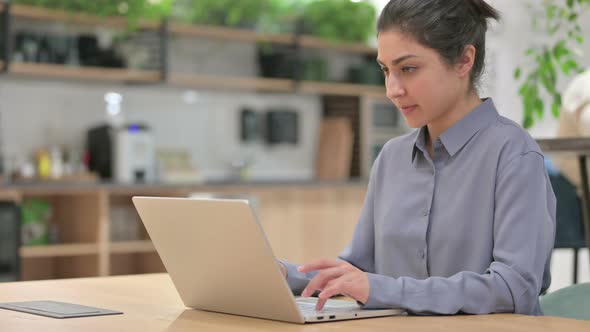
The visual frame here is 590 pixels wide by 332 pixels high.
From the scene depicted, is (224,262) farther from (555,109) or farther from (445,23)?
(555,109)

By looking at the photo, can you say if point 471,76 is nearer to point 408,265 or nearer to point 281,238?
point 408,265

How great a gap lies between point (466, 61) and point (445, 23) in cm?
8

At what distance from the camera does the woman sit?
144cm

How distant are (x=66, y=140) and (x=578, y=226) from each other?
12.7 feet

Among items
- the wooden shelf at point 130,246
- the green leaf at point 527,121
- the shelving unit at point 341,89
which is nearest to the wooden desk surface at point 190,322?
the green leaf at point 527,121

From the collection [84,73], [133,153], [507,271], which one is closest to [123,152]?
[133,153]

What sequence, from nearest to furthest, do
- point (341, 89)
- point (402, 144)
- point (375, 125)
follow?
point (402, 144), point (341, 89), point (375, 125)

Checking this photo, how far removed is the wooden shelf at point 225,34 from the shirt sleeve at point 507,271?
5417 millimetres

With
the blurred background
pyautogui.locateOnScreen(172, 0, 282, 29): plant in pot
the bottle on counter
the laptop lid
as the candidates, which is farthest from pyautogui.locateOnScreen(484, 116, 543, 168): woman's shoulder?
pyautogui.locateOnScreen(172, 0, 282, 29): plant in pot

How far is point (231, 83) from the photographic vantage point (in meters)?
7.09

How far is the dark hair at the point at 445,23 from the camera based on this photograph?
1.61m

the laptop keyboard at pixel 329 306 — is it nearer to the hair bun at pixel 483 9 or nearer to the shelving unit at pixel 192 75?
the hair bun at pixel 483 9

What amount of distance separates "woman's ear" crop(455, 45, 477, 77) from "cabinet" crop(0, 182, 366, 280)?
428 cm

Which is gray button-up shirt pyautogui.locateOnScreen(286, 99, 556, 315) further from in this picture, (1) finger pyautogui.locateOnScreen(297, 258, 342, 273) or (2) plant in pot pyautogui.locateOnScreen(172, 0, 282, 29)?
(2) plant in pot pyautogui.locateOnScreen(172, 0, 282, 29)
